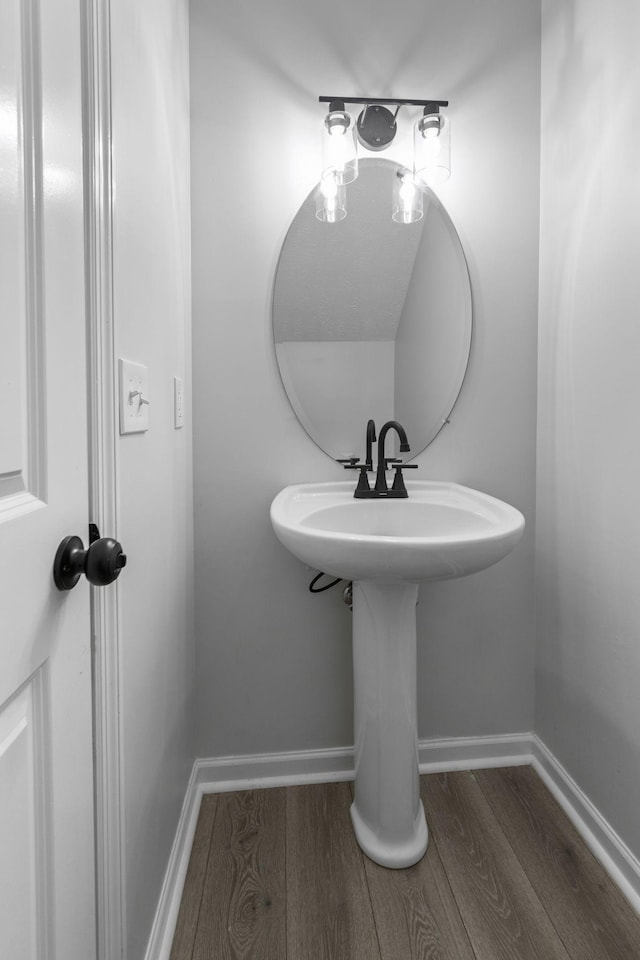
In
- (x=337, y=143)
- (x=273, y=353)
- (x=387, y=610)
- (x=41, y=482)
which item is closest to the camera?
(x=41, y=482)

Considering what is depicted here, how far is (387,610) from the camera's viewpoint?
1.21 metres

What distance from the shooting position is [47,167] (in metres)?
0.53

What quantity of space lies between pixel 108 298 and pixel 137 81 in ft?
1.52

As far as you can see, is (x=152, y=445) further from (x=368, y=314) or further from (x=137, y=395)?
(x=368, y=314)

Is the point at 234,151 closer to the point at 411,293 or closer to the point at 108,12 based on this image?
the point at 411,293

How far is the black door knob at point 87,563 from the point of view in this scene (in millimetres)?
552

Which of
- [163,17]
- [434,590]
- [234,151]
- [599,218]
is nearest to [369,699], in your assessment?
[434,590]

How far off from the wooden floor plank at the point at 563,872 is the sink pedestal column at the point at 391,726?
0.26m

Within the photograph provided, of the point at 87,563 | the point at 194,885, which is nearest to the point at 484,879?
the point at 194,885

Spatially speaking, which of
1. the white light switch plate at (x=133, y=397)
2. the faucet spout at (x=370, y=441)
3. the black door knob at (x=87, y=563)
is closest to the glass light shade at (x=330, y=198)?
the faucet spout at (x=370, y=441)

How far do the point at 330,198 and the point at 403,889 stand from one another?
1.70 metres

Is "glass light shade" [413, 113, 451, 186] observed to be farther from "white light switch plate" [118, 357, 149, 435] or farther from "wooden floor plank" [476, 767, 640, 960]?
"wooden floor plank" [476, 767, 640, 960]

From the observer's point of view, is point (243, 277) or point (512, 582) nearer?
point (243, 277)

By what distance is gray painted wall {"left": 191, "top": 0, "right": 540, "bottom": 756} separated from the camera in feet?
4.63
